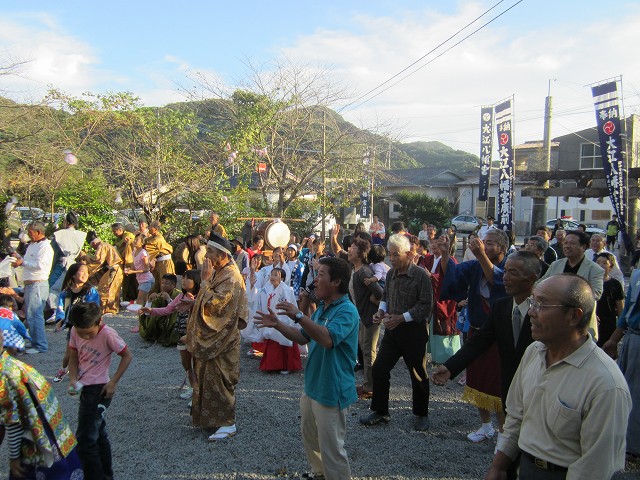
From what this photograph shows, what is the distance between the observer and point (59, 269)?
9.11 metres

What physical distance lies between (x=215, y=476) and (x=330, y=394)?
1.33 m

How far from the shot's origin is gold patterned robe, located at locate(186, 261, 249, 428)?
4.45m

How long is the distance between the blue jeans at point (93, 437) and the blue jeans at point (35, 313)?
427 cm

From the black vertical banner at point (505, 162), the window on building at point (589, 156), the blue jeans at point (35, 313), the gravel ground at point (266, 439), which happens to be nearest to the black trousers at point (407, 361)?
the gravel ground at point (266, 439)

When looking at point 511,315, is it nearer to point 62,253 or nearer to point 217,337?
point 217,337

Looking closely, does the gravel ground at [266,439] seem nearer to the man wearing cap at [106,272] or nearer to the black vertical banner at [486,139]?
the man wearing cap at [106,272]

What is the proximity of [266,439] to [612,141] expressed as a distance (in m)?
12.8

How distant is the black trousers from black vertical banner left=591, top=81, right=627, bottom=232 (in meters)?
11.2

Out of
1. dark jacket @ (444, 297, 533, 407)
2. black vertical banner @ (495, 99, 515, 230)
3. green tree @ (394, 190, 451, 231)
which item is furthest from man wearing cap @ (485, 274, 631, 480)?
green tree @ (394, 190, 451, 231)

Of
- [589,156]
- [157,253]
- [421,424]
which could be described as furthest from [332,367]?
[589,156]

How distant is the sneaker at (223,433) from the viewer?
441cm

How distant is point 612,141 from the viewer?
43.9 feet

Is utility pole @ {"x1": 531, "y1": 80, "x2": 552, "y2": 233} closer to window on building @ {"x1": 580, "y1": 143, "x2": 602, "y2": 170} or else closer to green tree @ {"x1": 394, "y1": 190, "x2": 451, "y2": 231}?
green tree @ {"x1": 394, "y1": 190, "x2": 451, "y2": 231}

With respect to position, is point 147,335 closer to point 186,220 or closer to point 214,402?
point 214,402
